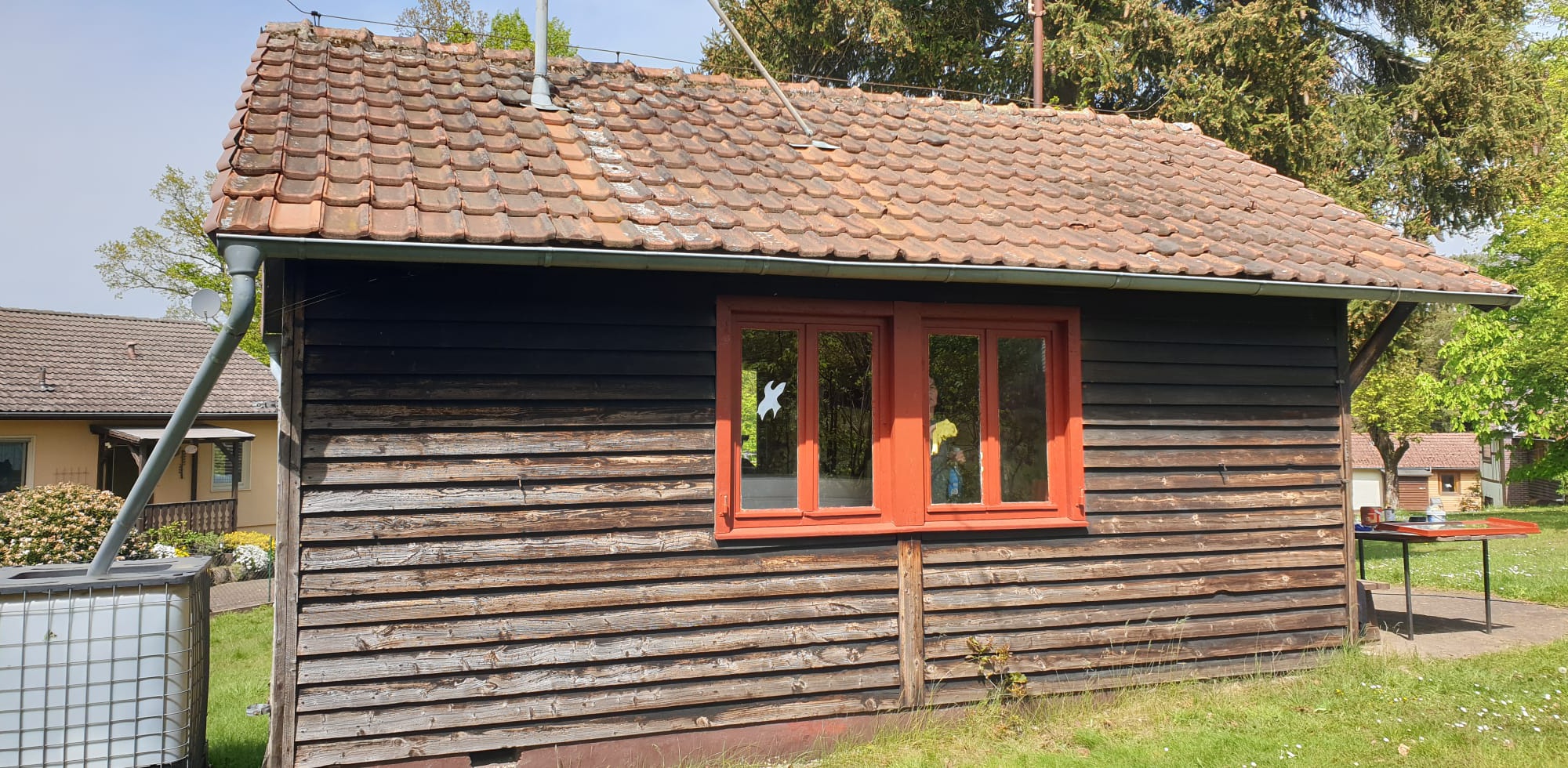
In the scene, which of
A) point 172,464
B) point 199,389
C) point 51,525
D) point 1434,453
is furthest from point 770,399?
point 1434,453

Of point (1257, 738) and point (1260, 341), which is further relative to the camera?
point (1260, 341)

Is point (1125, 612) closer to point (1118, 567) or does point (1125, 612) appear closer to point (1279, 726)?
point (1118, 567)

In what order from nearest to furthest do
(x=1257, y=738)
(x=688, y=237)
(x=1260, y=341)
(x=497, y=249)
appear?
(x=497, y=249)
(x=688, y=237)
(x=1257, y=738)
(x=1260, y=341)

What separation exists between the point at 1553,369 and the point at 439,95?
2857 centimetres

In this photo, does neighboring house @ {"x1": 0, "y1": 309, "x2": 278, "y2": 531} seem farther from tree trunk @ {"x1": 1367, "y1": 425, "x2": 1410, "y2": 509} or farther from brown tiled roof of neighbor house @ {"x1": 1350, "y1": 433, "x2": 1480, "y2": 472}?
brown tiled roof of neighbor house @ {"x1": 1350, "y1": 433, "x2": 1480, "y2": 472}

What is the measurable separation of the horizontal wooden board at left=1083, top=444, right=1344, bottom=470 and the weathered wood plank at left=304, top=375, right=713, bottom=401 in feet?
8.99

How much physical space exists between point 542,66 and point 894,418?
11.4 ft

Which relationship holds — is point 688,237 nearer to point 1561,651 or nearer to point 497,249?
point 497,249

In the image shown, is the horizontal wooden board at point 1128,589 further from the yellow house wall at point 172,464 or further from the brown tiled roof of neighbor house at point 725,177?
the yellow house wall at point 172,464

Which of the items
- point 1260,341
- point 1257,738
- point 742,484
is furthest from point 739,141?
point 1257,738

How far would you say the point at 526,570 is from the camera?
535 centimetres

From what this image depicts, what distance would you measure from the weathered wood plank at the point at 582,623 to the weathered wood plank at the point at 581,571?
0.17 m

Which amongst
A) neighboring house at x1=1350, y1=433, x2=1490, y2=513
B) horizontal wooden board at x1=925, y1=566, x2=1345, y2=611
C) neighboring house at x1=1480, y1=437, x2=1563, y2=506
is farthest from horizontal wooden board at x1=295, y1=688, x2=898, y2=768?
neighboring house at x1=1350, y1=433, x2=1490, y2=513

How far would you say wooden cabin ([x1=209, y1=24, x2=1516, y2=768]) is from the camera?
16.8 ft
